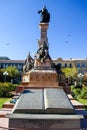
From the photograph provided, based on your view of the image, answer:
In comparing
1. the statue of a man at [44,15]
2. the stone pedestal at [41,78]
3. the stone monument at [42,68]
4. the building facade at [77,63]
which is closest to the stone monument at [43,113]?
the stone monument at [42,68]

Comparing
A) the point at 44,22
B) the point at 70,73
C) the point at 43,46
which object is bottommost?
the point at 70,73

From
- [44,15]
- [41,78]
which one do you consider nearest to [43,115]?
[41,78]

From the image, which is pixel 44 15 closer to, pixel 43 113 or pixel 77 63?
pixel 43 113

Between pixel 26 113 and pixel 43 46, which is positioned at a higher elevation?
pixel 43 46

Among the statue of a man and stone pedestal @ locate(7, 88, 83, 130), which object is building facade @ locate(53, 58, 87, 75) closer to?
the statue of a man

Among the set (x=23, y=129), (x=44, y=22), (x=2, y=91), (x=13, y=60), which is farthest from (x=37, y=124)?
(x=13, y=60)

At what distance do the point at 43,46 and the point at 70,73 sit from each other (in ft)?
152

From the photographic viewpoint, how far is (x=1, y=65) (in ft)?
349

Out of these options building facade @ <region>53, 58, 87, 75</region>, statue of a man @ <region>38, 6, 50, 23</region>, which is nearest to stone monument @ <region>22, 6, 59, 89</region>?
statue of a man @ <region>38, 6, 50, 23</region>

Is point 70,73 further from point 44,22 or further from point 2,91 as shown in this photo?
point 2,91

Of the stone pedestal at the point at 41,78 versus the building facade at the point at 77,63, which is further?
the building facade at the point at 77,63

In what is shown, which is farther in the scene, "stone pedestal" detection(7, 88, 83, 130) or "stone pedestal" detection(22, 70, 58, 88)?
"stone pedestal" detection(22, 70, 58, 88)

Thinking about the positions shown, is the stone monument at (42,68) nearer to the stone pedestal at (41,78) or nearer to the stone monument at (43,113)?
the stone pedestal at (41,78)

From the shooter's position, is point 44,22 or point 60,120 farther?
point 44,22
